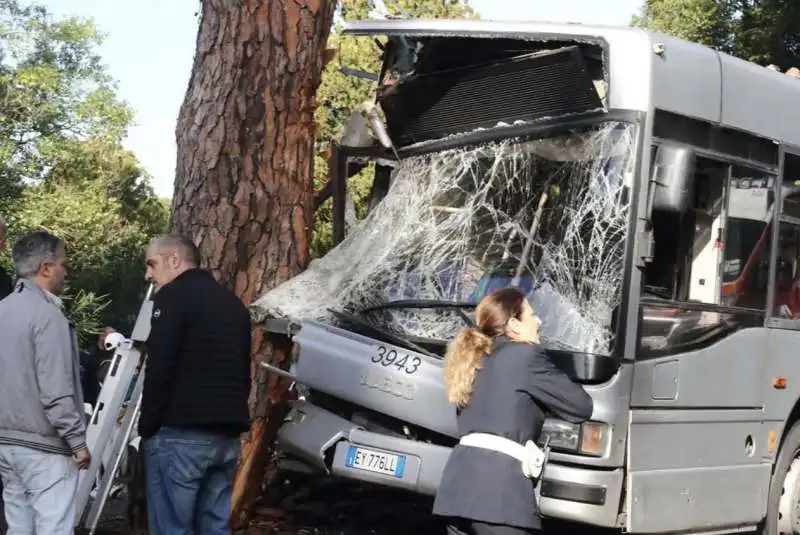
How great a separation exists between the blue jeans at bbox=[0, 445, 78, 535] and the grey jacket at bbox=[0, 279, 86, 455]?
6cm

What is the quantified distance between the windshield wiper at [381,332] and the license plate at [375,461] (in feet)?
2.00

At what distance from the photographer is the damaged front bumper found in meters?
6.13

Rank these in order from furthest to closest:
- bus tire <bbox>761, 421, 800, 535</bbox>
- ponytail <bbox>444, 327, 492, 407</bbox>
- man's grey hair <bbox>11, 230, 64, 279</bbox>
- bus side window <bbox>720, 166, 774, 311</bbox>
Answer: bus tire <bbox>761, 421, 800, 535</bbox> < bus side window <bbox>720, 166, 774, 311</bbox> < man's grey hair <bbox>11, 230, 64, 279</bbox> < ponytail <bbox>444, 327, 492, 407</bbox>

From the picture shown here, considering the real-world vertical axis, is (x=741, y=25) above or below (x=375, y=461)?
above

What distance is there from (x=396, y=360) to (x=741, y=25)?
2019cm

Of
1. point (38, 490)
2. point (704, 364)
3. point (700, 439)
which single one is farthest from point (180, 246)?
point (700, 439)

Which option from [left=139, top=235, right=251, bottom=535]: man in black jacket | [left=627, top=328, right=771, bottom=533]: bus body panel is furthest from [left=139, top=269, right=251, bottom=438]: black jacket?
[left=627, top=328, right=771, bottom=533]: bus body panel

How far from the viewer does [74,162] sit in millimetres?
43656

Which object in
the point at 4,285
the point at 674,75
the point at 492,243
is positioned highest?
the point at 674,75

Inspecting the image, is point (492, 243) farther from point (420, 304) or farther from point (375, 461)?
point (375, 461)

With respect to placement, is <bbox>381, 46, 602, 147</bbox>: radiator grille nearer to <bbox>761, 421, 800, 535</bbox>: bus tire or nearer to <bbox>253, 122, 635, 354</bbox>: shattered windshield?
<bbox>253, 122, 635, 354</bbox>: shattered windshield

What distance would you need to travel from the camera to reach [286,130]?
7918 millimetres

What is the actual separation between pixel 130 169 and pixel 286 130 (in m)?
40.9

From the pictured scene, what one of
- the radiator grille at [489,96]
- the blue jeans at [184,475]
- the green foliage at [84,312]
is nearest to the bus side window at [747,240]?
the radiator grille at [489,96]
